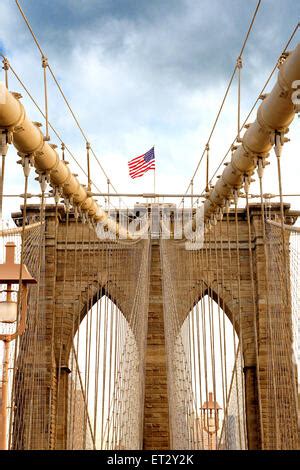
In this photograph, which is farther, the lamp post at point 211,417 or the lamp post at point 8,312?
the lamp post at point 211,417

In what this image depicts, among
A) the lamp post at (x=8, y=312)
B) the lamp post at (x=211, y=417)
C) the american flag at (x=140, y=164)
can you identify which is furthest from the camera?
the american flag at (x=140, y=164)

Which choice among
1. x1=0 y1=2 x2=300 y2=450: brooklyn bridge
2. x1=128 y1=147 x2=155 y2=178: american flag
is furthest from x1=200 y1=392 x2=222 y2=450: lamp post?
x1=128 y1=147 x2=155 y2=178: american flag

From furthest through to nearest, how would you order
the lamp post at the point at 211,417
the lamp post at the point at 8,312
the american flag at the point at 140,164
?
the american flag at the point at 140,164
the lamp post at the point at 211,417
the lamp post at the point at 8,312

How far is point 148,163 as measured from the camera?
49.3ft

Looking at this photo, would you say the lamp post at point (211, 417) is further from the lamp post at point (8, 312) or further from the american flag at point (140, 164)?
the american flag at point (140, 164)

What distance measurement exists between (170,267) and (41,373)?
360 cm

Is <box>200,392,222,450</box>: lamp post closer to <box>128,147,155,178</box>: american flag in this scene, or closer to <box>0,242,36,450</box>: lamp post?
<box>0,242,36,450</box>: lamp post

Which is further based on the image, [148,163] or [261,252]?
[261,252]

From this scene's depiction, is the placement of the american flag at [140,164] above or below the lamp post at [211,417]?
above

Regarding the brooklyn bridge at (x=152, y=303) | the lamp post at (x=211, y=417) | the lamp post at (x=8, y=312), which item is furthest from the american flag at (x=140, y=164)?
the lamp post at (x=8, y=312)

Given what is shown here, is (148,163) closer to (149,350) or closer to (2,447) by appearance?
(149,350)

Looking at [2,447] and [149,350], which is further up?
[149,350]
